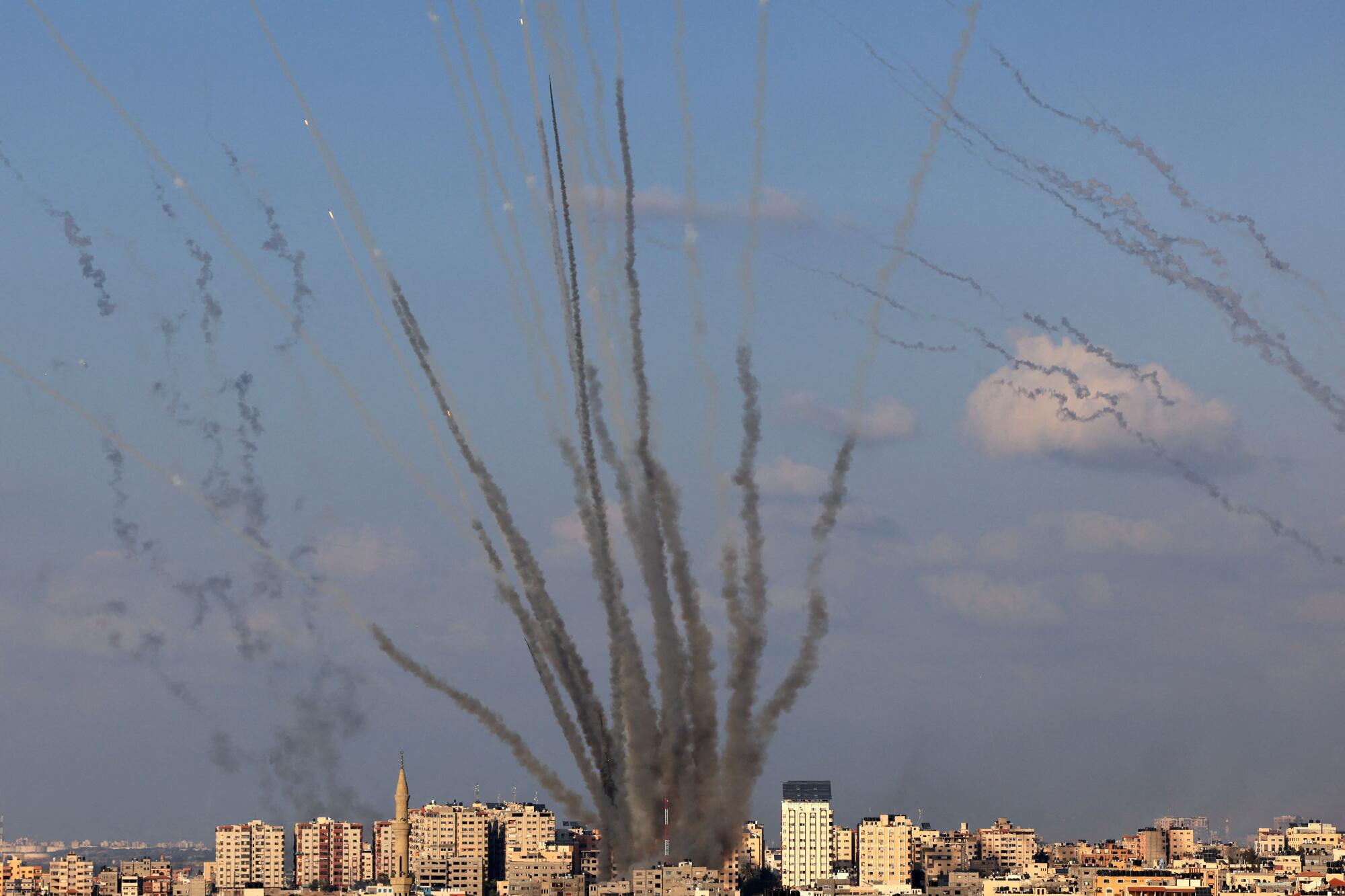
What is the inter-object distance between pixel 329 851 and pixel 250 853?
4920mm

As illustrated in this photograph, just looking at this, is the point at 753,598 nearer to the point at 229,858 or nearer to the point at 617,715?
the point at 617,715

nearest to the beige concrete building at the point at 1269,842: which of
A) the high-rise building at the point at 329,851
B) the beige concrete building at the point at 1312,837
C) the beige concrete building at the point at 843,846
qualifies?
the beige concrete building at the point at 1312,837

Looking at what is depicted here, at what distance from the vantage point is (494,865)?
13712 centimetres

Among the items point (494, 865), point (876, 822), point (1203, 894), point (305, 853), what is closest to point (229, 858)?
point (305, 853)

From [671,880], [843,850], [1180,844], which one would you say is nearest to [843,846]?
[843,850]

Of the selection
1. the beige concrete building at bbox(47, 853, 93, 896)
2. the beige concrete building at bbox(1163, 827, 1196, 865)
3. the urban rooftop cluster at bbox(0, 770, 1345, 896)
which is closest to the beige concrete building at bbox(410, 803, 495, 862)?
the urban rooftop cluster at bbox(0, 770, 1345, 896)

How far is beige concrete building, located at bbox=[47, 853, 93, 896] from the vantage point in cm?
13100

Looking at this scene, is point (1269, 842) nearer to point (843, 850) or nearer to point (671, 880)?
point (843, 850)

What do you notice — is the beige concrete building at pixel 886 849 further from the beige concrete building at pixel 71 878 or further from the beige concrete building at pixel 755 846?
the beige concrete building at pixel 71 878

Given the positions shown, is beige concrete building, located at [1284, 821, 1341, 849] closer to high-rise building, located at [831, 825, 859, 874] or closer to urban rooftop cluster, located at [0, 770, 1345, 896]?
urban rooftop cluster, located at [0, 770, 1345, 896]

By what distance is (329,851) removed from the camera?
145m

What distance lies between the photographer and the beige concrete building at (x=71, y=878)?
5157 inches

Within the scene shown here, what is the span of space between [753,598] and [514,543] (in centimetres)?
771

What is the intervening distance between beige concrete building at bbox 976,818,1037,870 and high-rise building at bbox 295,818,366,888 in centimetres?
3942
